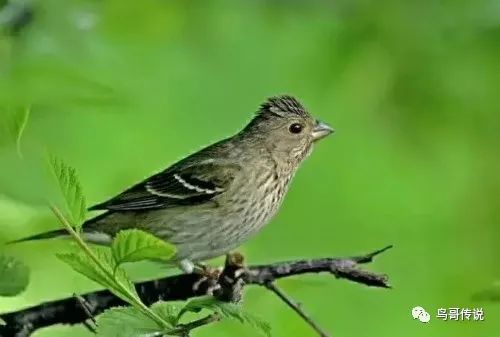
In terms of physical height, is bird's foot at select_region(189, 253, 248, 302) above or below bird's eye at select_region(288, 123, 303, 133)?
below

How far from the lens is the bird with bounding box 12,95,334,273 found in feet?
3.80

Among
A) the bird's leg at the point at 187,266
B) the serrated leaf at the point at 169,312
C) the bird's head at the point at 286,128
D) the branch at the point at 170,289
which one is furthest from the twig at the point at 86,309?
the bird's head at the point at 286,128

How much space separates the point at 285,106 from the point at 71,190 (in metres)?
0.56

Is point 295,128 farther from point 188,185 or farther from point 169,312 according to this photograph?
point 169,312

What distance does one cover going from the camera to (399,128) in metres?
1.24

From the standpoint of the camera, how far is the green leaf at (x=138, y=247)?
0.60 metres

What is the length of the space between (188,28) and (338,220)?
0.30 metres

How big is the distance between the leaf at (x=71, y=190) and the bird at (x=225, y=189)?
1.57ft

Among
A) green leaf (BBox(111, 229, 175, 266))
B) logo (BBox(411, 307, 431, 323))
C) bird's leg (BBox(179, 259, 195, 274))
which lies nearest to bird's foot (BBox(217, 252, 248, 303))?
green leaf (BBox(111, 229, 175, 266))

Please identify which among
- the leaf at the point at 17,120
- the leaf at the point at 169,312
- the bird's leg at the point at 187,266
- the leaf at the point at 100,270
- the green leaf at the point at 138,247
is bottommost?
the leaf at the point at 169,312

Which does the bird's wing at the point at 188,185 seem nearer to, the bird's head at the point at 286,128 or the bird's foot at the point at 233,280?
the bird's head at the point at 286,128

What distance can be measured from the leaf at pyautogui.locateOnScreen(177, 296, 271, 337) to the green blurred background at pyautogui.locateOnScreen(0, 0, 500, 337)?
11.7 inches

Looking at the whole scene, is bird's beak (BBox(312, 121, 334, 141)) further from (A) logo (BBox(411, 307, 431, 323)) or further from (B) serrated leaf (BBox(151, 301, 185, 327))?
(B) serrated leaf (BBox(151, 301, 185, 327))

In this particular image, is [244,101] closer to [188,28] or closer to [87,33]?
[188,28]
